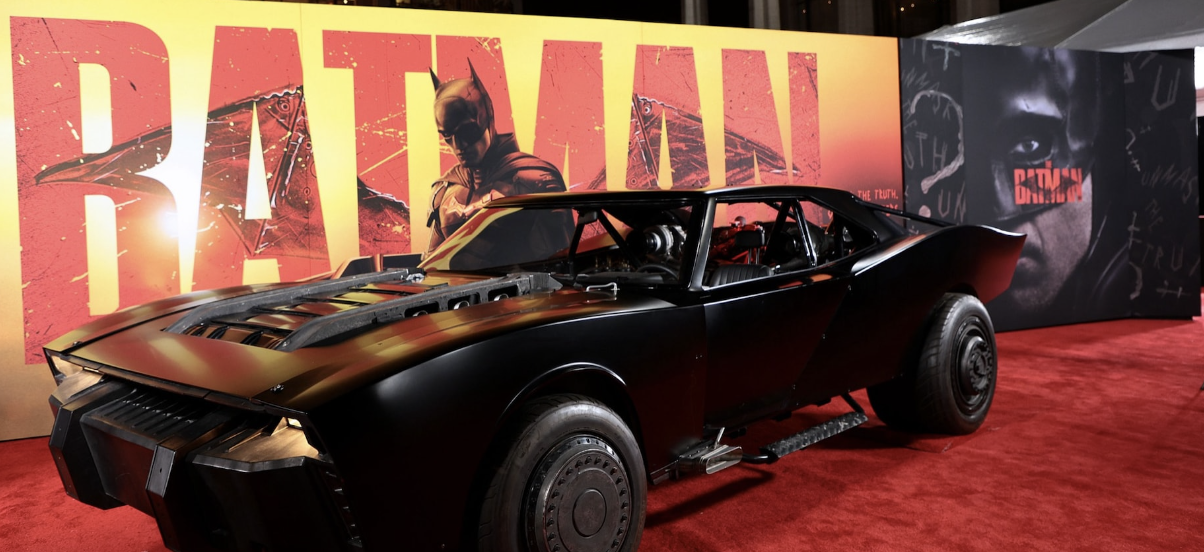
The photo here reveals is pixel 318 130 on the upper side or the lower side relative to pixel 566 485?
upper

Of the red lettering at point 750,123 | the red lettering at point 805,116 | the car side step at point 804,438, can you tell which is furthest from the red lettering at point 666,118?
the car side step at point 804,438

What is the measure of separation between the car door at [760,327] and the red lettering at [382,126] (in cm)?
321

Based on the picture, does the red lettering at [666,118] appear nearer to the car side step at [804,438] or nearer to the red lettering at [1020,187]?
the red lettering at [1020,187]

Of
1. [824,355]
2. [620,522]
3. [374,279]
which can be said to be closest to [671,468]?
[620,522]

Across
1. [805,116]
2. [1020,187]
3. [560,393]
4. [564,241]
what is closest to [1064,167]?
[1020,187]

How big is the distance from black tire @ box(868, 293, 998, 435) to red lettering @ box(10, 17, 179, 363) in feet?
14.0

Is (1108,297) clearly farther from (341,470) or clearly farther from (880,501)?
(341,470)

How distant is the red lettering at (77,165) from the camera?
487cm

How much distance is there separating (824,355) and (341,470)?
2.04 m

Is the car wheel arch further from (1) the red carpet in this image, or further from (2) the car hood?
(1) the red carpet

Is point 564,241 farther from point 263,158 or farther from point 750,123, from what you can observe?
point 750,123

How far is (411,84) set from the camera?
576cm

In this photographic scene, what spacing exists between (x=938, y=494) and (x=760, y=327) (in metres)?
1.05

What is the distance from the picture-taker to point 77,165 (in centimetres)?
495
